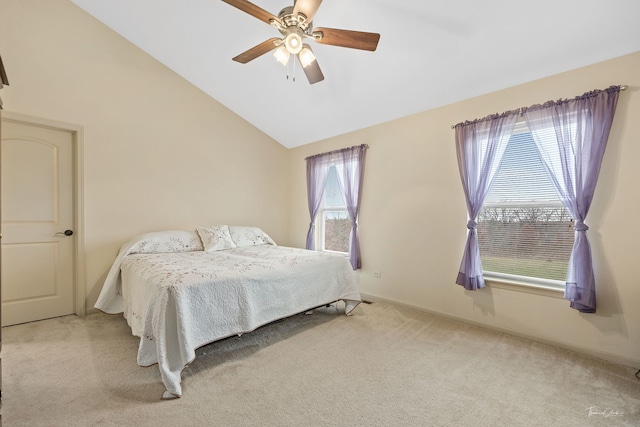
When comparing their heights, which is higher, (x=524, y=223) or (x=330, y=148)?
(x=330, y=148)

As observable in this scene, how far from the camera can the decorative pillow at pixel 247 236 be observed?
13.1ft

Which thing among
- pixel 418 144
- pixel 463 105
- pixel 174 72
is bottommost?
pixel 418 144

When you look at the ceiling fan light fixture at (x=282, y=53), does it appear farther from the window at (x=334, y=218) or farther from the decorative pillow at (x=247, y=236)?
the decorative pillow at (x=247, y=236)

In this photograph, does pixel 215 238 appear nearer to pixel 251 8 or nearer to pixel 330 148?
pixel 330 148

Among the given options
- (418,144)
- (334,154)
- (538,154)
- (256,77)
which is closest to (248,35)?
(256,77)

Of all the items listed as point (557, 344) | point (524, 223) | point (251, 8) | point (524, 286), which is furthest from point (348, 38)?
point (557, 344)

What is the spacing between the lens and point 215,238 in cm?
370

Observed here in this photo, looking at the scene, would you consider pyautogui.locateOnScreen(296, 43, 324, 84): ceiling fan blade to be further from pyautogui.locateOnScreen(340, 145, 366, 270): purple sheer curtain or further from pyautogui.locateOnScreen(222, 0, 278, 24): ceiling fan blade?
pyautogui.locateOnScreen(340, 145, 366, 270): purple sheer curtain

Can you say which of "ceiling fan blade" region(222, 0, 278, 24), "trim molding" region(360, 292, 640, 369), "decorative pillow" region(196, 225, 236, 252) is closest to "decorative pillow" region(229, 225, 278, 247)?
"decorative pillow" region(196, 225, 236, 252)

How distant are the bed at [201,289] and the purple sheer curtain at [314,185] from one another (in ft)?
3.39

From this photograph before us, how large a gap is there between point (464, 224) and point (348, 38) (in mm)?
2150

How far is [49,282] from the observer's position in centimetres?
300

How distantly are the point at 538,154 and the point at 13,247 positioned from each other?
515 cm

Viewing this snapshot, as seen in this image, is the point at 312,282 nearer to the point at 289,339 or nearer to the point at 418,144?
the point at 289,339
